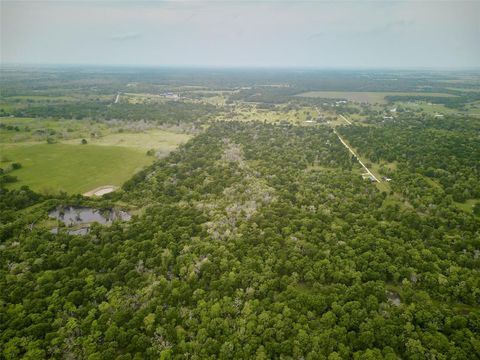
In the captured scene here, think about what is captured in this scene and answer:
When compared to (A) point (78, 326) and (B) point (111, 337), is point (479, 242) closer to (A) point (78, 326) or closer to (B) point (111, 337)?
(B) point (111, 337)

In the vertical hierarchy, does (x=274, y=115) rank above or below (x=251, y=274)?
above

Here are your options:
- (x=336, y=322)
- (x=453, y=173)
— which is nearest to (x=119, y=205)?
(x=336, y=322)

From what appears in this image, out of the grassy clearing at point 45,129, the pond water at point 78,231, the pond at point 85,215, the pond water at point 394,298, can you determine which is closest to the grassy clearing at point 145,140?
the grassy clearing at point 45,129

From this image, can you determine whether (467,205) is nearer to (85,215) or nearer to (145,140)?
(85,215)

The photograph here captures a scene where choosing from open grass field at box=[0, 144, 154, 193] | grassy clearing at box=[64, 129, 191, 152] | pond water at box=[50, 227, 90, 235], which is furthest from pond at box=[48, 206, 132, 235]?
grassy clearing at box=[64, 129, 191, 152]

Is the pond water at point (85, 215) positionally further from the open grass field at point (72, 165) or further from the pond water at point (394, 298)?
the pond water at point (394, 298)

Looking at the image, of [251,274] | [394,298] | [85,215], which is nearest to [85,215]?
[85,215]
